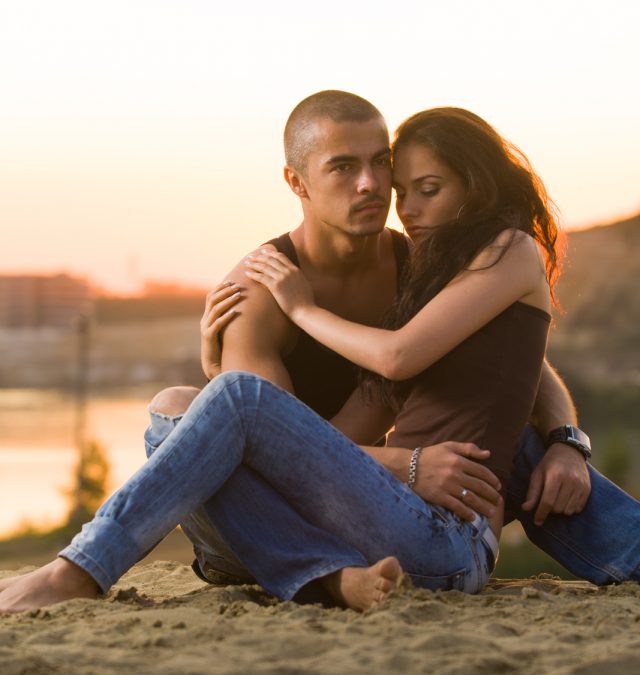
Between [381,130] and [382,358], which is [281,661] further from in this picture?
[381,130]

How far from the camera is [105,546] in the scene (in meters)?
3.53

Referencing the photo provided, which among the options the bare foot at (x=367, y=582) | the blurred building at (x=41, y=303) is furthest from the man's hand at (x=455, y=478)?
the blurred building at (x=41, y=303)

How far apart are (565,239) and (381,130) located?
0.73 m

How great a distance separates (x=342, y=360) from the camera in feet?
15.0

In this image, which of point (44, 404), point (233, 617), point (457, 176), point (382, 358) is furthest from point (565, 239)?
point (44, 404)

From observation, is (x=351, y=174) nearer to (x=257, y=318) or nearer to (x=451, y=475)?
(x=257, y=318)

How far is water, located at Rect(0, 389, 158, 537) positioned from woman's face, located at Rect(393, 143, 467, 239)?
3736cm

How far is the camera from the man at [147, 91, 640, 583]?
4.01m

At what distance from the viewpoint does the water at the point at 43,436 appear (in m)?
49.7

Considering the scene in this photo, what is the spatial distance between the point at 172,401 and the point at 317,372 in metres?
0.79

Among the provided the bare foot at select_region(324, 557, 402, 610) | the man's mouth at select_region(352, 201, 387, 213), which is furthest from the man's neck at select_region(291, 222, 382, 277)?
the bare foot at select_region(324, 557, 402, 610)

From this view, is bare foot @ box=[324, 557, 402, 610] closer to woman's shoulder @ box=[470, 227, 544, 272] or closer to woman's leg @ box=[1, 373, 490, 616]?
woman's leg @ box=[1, 373, 490, 616]

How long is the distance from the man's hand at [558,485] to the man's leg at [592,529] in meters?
0.05

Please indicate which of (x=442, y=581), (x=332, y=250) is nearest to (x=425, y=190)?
(x=332, y=250)
